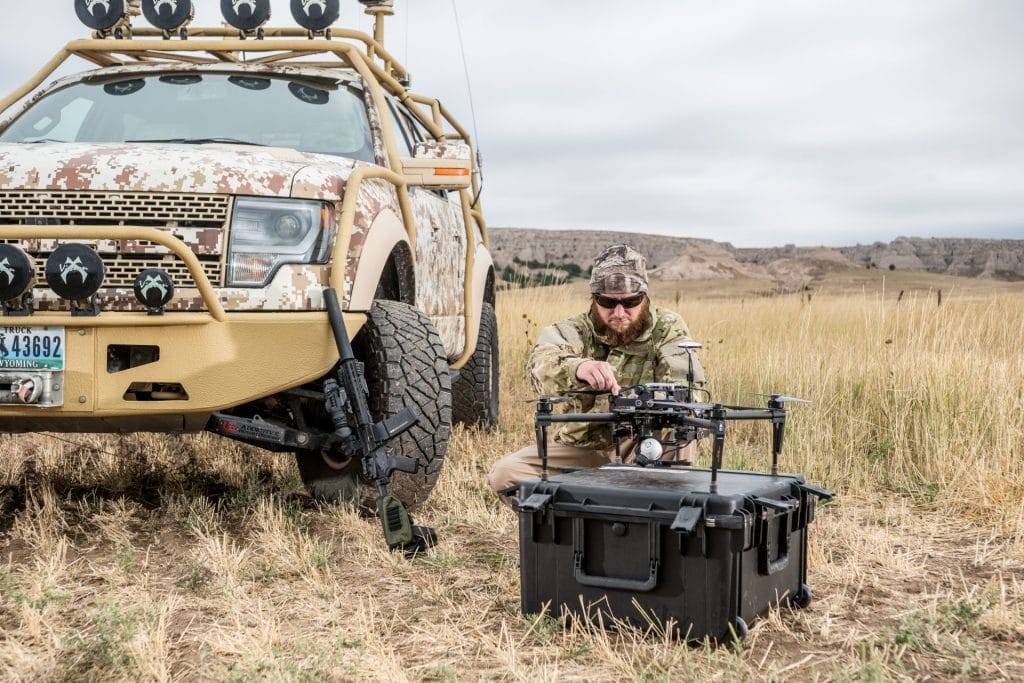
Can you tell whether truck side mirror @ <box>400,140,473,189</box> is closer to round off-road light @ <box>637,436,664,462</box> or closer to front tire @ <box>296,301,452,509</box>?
front tire @ <box>296,301,452,509</box>

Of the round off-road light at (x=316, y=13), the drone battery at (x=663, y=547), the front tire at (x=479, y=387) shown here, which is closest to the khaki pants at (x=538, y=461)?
the drone battery at (x=663, y=547)

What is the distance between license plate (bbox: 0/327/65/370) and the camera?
3859 millimetres

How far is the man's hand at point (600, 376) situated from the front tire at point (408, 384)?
0.90 meters

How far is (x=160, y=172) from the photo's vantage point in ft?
→ 13.3

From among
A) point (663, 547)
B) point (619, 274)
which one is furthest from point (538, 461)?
point (663, 547)

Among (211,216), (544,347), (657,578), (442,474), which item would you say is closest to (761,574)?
(657,578)

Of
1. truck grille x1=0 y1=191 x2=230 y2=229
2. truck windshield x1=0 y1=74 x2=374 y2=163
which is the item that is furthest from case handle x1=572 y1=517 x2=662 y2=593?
truck windshield x1=0 y1=74 x2=374 y2=163

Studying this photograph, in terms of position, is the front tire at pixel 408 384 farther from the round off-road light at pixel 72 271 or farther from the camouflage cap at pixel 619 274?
the round off-road light at pixel 72 271

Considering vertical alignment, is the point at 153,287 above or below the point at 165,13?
below

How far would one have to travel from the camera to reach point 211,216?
402 centimetres

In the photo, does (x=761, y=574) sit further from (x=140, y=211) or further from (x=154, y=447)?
(x=154, y=447)

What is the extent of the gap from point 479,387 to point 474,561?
3023 mm

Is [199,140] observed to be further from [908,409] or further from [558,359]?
[908,409]

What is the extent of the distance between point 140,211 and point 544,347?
1.56 m
